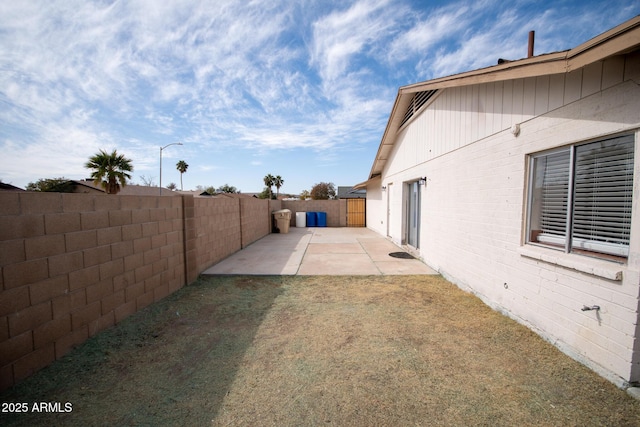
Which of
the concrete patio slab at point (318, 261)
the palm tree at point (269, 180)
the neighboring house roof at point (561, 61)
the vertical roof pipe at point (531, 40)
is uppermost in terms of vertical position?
the palm tree at point (269, 180)

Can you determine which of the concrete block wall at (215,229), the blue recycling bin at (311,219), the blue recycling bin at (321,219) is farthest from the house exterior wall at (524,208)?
the blue recycling bin at (311,219)

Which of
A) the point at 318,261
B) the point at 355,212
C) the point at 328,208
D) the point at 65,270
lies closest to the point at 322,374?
the point at 65,270

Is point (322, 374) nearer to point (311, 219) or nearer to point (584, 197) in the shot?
point (584, 197)

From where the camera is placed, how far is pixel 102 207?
3441mm

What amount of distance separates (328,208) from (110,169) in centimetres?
1483

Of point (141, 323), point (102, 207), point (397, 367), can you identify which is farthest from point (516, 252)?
point (102, 207)

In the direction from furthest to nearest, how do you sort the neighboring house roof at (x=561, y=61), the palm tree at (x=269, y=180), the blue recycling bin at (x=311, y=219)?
1. the palm tree at (x=269, y=180)
2. the blue recycling bin at (x=311, y=219)
3. the neighboring house roof at (x=561, y=61)

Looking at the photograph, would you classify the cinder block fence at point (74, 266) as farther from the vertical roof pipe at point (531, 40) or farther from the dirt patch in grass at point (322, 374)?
the vertical roof pipe at point (531, 40)

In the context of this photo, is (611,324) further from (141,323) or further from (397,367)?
(141,323)

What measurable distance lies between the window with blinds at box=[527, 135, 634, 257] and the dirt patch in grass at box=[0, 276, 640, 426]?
1.26 metres

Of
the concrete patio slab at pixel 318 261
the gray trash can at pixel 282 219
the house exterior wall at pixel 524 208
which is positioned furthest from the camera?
the gray trash can at pixel 282 219

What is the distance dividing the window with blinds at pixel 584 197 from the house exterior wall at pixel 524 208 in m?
0.14

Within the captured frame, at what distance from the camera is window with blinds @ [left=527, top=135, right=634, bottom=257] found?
2523 mm

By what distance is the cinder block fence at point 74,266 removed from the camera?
7.97ft
